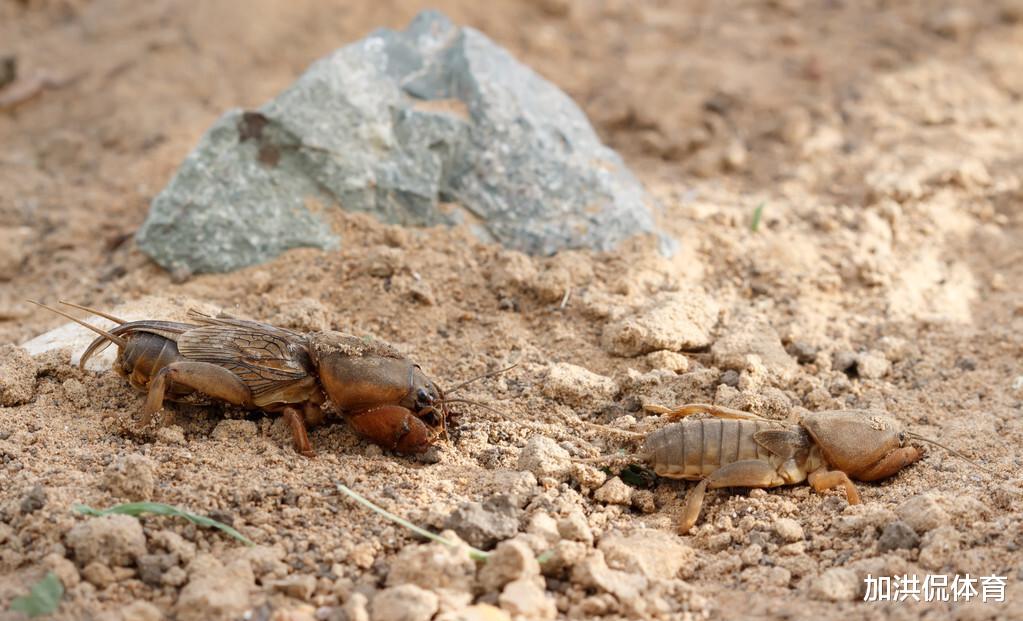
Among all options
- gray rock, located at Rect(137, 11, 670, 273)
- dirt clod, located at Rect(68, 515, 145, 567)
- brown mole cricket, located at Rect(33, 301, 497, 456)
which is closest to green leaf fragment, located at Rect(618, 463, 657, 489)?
brown mole cricket, located at Rect(33, 301, 497, 456)

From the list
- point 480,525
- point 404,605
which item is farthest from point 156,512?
point 480,525

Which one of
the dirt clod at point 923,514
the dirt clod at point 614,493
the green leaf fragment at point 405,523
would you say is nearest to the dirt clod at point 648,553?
the dirt clod at point 614,493

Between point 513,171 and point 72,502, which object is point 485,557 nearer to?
point 72,502

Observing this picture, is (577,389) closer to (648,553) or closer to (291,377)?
(648,553)

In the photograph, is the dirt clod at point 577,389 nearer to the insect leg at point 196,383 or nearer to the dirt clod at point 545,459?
the dirt clod at point 545,459

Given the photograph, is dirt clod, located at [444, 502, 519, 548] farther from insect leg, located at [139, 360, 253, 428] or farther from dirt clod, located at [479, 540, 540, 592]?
insect leg, located at [139, 360, 253, 428]

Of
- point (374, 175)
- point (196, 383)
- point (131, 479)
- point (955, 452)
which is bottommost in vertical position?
point (955, 452)

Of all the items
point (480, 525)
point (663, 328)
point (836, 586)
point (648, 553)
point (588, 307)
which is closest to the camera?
point (836, 586)
